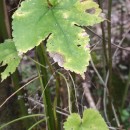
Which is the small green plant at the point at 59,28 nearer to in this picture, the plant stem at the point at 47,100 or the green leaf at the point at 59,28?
the green leaf at the point at 59,28

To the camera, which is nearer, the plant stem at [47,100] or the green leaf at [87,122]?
the green leaf at [87,122]

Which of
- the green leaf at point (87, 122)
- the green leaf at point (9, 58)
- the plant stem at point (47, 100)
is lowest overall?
the green leaf at point (87, 122)

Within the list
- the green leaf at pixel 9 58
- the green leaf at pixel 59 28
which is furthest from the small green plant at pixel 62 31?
the green leaf at pixel 9 58

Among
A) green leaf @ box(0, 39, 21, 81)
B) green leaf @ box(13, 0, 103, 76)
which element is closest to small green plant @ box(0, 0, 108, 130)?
green leaf @ box(13, 0, 103, 76)

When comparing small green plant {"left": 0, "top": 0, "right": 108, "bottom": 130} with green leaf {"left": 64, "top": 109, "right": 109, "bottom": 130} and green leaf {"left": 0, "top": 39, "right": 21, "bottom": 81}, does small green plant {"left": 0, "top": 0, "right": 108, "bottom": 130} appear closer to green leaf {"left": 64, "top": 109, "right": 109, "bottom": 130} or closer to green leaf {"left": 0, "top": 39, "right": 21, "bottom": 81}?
green leaf {"left": 64, "top": 109, "right": 109, "bottom": 130}

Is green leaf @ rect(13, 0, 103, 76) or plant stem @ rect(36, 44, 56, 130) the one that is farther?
plant stem @ rect(36, 44, 56, 130)

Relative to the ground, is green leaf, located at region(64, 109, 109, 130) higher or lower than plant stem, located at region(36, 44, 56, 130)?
lower

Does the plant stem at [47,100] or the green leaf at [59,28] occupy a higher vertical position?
the green leaf at [59,28]
